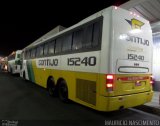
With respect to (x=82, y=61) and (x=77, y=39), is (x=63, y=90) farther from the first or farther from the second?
(x=77, y=39)

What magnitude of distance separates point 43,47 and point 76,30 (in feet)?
14.0

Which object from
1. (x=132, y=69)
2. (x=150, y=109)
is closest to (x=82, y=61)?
(x=132, y=69)

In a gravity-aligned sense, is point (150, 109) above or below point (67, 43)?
below

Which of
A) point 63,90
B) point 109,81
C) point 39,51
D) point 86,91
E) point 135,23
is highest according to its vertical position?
point 135,23

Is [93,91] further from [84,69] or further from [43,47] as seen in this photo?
[43,47]

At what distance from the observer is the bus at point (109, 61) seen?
5.02 metres

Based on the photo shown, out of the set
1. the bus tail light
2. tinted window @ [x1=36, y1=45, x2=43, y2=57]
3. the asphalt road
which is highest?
tinted window @ [x1=36, y1=45, x2=43, y2=57]

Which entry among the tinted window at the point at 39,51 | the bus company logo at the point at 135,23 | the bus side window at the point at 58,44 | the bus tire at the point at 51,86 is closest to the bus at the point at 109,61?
the bus company logo at the point at 135,23

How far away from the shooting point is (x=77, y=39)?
21.6ft

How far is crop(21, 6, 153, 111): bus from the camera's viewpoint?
5020 millimetres

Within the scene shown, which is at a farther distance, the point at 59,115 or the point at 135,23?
the point at 59,115

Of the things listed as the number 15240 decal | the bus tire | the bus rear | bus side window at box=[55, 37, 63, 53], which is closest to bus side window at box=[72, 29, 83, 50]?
the number 15240 decal

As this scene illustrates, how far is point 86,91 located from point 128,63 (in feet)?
4.97

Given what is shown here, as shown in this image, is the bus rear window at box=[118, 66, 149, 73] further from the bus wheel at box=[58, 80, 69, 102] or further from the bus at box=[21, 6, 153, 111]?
the bus wheel at box=[58, 80, 69, 102]
